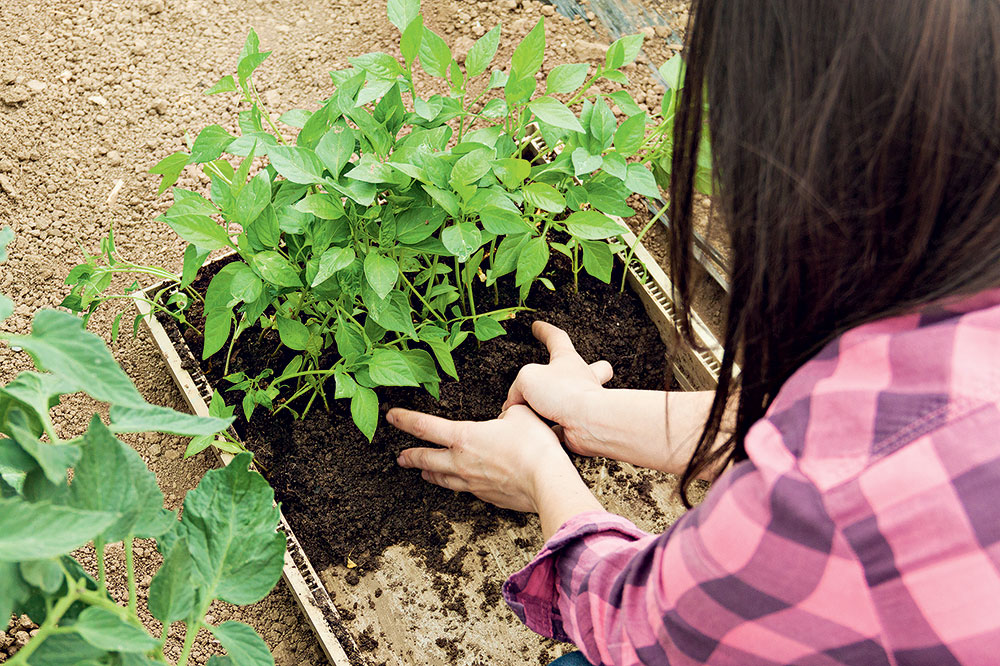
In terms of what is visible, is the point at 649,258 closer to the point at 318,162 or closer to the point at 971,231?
the point at 318,162

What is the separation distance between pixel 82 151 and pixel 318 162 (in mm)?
880

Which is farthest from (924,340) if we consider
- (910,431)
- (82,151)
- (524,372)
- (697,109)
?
(82,151)

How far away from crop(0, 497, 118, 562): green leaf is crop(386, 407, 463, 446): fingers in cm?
64

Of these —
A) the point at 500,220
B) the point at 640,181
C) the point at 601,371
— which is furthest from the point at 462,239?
the point at 601,371

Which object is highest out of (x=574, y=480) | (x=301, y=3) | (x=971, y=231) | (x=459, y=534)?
(x=971, y=231)

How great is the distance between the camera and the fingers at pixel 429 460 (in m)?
1.12

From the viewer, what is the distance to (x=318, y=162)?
0.94m

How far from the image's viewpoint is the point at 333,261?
921mm

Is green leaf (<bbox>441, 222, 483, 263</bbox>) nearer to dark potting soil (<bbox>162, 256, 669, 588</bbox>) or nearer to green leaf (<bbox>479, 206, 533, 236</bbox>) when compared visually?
green leaf (<bbox>479, 206, 533, 236</bbox>)

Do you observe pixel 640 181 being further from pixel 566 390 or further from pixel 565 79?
pixel 566 390

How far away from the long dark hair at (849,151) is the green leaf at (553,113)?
400 mm

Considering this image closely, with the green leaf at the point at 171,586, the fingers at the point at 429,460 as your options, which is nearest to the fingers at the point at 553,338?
the fingers at the point at 429,460

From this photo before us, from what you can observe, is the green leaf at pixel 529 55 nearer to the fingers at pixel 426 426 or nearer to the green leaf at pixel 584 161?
the green leaf at pixel 584 161

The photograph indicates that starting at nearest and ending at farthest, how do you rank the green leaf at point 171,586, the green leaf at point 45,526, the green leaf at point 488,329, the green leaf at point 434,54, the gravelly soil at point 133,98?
1. the green leaf at point 45,526
2. the green leaf at point 171,586
3. the green leaf at point 434,54
4. the green leaf at point 488,329
5. the gravelly soil at point 133,98
